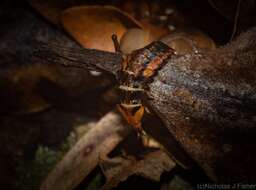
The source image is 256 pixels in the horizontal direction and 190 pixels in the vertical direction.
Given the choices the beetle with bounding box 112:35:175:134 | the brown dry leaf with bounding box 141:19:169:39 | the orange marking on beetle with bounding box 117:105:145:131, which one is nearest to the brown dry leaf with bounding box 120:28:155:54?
the brown dry leaf with bounding box 141:19:169:39

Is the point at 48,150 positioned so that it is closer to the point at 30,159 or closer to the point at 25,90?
the point at 30,159

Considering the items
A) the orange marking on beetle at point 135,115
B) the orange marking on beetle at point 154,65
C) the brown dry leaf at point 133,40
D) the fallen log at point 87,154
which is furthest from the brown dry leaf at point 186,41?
the fallen log at point 87,154

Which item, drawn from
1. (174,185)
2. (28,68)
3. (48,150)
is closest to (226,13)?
(174,185)

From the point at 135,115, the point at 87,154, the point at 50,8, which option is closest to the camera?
the point at 135,115

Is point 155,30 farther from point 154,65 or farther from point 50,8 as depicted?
point 50,8

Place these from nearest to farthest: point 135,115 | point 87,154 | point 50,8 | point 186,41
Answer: point 135,115
point 186,41
point 87,154
point 50,8

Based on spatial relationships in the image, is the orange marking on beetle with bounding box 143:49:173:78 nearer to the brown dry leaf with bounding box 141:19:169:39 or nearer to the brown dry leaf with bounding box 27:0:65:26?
the brown dry leaf with bounding box 141:19:169:39

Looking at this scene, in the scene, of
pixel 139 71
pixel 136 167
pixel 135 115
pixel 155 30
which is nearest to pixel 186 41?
pixel 155 30
